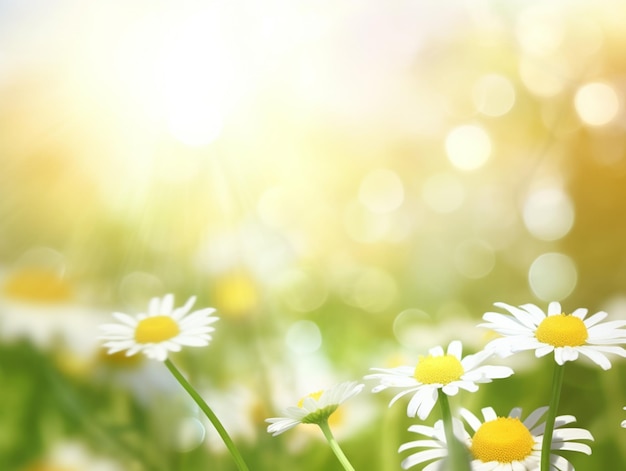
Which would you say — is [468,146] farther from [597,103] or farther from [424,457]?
[424,457]

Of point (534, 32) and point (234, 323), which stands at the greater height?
point (534, 32)

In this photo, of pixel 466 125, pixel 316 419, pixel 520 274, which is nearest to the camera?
pixel 316 419

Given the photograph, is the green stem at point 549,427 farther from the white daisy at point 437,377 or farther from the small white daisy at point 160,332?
the small white daisy at point 160,332

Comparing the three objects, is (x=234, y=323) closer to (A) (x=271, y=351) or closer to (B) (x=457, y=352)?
(A) (x=271, y=351)

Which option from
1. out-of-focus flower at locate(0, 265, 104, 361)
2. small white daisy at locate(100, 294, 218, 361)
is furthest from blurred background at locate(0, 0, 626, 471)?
small white daisy at locate(100, 294, 218, 361)

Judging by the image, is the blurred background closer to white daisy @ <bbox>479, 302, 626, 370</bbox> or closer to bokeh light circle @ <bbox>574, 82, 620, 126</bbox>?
bokeh light circle @ <bbox>574, 82, 620, 126</bbox>

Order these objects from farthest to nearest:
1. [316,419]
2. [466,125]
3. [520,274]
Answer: [466,125]
[520,274]
[316,419]

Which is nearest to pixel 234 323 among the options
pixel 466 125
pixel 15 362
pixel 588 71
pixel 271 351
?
pixel 271 351
